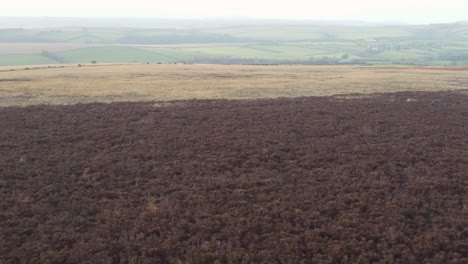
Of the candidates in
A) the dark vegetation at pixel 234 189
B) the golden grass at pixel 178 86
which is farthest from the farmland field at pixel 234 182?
the golden grass at pixel 178 86

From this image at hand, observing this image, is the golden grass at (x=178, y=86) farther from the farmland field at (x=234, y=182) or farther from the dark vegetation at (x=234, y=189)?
the dark vegetation at (x=234, y=189)

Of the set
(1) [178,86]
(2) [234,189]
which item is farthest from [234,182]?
(1) [178,86]

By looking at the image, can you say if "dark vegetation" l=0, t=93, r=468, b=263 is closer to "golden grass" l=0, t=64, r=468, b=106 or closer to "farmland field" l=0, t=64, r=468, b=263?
"farmland field" l=0, t=64, r=468, b=263

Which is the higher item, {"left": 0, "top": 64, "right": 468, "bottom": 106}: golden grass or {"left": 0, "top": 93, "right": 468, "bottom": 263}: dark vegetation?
{"left": 0, "top": 64, "right": 468, "bottom": 106}: golden grass

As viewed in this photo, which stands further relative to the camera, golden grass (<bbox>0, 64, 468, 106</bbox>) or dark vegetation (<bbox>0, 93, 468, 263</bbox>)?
golden grass (<bbox>0, 64, 468, 106</bbox>)

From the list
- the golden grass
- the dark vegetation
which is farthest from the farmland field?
the golden grass
